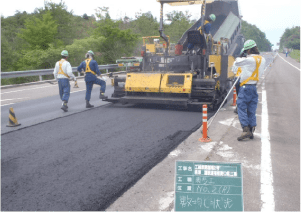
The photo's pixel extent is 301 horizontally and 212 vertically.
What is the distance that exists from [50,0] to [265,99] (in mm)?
29862

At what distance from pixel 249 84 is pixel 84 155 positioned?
3.33 metres

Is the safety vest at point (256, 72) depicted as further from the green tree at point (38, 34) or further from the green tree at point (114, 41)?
the green tree at point (38, 34)

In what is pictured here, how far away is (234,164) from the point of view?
262 centimetres

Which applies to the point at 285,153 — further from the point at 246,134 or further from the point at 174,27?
the point at 174,27

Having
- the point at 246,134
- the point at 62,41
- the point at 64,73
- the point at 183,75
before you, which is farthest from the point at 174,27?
the point at 246,134

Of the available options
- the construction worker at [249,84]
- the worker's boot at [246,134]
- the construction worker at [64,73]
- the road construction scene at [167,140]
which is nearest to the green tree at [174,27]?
the road construction scene at [167,140]

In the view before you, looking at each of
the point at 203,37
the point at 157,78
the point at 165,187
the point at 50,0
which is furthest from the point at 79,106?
the point at 50,0

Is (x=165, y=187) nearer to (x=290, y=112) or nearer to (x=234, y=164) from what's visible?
(x=234, y=164)

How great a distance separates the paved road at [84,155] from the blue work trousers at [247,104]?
1207mm

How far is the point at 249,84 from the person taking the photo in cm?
569

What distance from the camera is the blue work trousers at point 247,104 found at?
569 centimetres

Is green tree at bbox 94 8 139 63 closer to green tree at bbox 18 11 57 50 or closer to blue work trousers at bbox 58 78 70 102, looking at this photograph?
green tree at bbox 18 11 57 50

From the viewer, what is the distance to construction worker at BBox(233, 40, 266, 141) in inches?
222

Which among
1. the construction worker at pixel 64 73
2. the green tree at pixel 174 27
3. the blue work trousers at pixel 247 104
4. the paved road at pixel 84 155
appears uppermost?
the green tree at pixel 174 27
